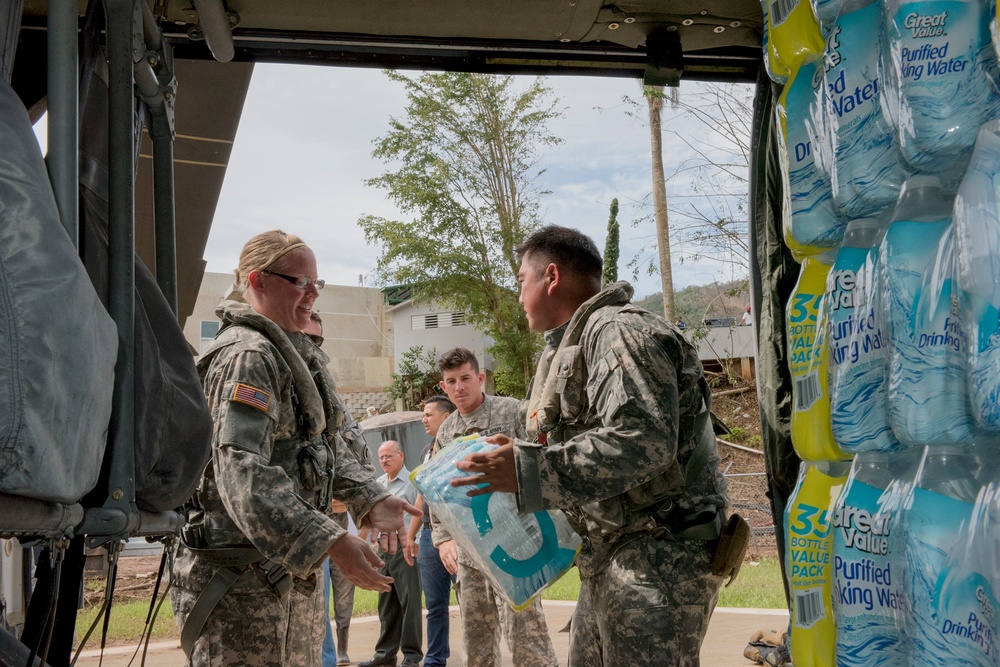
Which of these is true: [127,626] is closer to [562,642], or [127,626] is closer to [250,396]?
[562,642]

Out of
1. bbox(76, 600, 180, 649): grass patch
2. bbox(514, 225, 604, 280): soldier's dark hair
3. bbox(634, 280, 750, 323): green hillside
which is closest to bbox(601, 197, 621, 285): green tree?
bbox(634, 280, 750, 323): green hillside

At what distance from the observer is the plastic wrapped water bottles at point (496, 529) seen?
3.02 m

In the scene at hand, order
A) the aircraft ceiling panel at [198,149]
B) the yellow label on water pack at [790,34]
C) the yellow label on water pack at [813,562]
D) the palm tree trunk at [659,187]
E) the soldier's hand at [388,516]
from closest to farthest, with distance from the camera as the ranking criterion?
the yellow label on water pack at [813,562], the yellow label on water pack at [790,34], the soldier's hand at [388,516], the aircraft ceiling panel at [198,149], the palm tree trunk at [659,187]

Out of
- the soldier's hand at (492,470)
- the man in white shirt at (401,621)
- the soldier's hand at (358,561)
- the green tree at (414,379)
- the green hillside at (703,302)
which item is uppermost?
the green hillside at (703,302)

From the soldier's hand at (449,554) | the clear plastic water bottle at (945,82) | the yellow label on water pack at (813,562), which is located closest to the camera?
the clear plastic water bottle at (945,82)

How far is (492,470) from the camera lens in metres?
2.86

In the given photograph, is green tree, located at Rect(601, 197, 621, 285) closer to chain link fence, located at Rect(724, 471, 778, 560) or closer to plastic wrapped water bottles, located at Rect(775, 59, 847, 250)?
chain link fence, located at Rect(724, 471, 778, 560)

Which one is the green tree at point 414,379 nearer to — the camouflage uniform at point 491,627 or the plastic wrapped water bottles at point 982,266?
the camouflage uniform at point 491,627

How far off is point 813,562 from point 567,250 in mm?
2109

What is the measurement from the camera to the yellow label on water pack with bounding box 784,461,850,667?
1771mm

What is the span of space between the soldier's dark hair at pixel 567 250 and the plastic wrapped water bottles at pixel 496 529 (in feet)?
3.09

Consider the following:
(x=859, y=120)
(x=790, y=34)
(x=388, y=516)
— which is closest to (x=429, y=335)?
(x=388, y=516)

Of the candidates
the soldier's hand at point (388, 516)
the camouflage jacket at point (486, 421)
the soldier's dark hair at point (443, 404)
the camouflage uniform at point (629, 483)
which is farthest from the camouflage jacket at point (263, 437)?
the soldier's dark hair at point (443, 404)

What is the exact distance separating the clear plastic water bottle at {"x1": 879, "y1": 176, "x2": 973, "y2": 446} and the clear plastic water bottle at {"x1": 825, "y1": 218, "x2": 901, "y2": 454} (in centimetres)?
4
